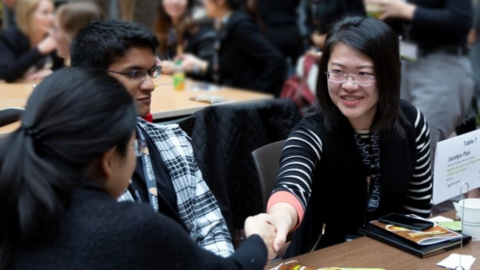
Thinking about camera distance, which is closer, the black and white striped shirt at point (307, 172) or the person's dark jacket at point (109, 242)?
the person's dark jacket at point (109, 242)

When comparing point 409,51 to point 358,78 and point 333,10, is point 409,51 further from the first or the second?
point 358,78

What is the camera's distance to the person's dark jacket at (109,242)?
1.26 meters

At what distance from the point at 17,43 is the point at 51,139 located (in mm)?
3727

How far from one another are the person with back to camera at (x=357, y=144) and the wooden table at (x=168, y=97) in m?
0.73

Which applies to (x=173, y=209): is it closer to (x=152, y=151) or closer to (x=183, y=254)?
(x=152, y=151)

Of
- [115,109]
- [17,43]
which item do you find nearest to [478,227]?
[115,109]

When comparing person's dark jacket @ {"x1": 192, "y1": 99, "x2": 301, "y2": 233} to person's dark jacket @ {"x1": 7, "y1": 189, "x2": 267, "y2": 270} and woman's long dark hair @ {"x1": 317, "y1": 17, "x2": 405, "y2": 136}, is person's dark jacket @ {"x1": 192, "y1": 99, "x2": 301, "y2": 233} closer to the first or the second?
woman's long dark hair @ {"x1": 317, "y1": 17, "x2": 405, "y2": 136}

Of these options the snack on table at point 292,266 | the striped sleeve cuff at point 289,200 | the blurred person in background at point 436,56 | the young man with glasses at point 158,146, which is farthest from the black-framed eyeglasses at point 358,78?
the blurred person in background at point 436,56

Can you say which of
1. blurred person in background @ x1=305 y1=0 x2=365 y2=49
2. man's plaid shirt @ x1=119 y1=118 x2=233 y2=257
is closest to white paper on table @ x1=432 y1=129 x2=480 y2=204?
man's plaid shirt @ x1=119 y1=118 x2=233 y2=257

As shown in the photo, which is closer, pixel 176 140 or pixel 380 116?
pixel 176 140

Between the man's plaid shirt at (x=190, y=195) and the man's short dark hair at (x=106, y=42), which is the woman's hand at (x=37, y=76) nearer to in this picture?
the man's short dark hair at (x=106, y=42)

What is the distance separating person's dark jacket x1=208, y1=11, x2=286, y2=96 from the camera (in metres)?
4.73

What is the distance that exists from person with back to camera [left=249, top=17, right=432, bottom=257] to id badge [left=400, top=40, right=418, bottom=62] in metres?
1.27

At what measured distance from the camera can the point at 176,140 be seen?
213 centimetres
